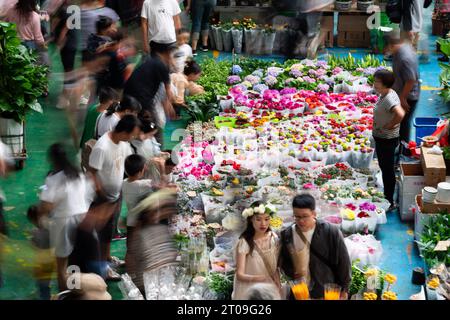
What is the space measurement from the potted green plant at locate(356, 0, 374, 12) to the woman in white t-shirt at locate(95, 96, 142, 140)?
301 inches

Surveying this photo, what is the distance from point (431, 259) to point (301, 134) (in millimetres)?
2774

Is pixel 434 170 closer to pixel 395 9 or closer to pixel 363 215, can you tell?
pixel 363 215

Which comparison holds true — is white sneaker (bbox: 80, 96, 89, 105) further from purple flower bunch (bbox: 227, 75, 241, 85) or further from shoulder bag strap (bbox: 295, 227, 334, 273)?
shoulder bag strap (bbox: 295, 227, 334, 273)

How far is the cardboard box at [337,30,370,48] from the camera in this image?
49.7 feet

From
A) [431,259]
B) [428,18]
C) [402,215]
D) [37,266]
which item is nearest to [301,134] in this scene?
Result: [402,215]

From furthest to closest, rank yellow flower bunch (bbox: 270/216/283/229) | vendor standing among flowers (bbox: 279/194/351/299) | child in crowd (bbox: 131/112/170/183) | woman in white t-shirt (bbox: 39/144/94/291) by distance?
1. child in crowd (bbox: 131/112/170/183)
2. yellow flower bunch (bbox: 270/216/283/229)
3. woman in white t-shirt (bbox: 39/144/94/291)
4. vendor standing among flowers (bbox: 279/194/351/299)

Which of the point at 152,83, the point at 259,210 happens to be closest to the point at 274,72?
the point at 152,83

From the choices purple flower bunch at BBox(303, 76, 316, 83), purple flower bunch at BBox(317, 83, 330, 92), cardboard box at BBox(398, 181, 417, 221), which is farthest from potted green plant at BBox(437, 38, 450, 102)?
cardboard box at BBox(398, 181, 417, 221)

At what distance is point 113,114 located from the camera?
27.0ft

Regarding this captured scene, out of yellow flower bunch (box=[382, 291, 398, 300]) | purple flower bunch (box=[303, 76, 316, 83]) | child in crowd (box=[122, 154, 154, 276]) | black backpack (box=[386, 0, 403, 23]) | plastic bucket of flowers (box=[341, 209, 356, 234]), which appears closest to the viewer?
yellow flower bunch (box=[382, 291, 398, 300])

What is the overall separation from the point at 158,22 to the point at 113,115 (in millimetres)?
3549

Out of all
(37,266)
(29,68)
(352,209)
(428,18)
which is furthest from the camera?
(428,18)
